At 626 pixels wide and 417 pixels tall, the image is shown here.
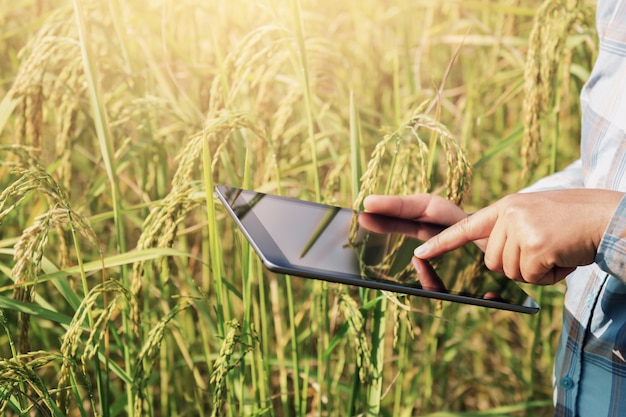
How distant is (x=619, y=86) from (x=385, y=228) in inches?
16.1

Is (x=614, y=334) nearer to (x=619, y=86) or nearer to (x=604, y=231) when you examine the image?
(x=604, y=231)

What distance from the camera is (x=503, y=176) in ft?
7.59

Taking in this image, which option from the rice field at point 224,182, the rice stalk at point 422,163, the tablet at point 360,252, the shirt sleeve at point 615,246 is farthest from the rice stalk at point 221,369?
the shirt sleeve at point 615,246

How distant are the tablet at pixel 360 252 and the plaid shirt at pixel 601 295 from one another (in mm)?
130

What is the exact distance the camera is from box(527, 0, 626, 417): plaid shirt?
3.01 ft

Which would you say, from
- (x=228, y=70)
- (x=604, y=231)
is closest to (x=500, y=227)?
Result: (x=604, y=231)

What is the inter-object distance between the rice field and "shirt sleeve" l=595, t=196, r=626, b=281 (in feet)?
0.85

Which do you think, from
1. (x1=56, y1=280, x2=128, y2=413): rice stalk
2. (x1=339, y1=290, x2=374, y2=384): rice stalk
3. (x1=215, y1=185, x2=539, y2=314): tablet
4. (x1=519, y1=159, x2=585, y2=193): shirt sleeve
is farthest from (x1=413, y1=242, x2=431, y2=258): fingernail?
(x1=56, y1=280, x2=128, y2=413): rice stalk

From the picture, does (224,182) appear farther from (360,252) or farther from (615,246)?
(615,246)

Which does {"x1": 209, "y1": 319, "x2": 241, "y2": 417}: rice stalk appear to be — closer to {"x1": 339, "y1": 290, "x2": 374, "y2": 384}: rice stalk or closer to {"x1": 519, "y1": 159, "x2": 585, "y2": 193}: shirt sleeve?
{"x1": 339, "y1": 290, "x2": 374, "y2": 384}: rice stalk

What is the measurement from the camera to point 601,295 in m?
0.94

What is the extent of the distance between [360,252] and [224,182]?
2.41 ft

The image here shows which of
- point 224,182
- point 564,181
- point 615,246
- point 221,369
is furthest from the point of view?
point 224,182

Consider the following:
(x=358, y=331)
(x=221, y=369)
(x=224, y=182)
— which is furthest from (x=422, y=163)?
(x=224, y=182)
